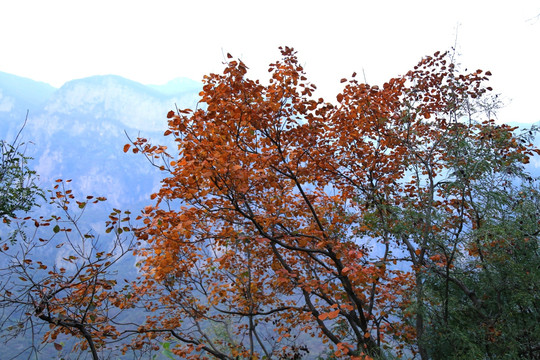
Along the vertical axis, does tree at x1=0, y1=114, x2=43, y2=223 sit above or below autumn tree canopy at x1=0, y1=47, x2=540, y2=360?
above

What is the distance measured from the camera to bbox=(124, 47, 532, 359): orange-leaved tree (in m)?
5.05

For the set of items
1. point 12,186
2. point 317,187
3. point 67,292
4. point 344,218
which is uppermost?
point 12,186

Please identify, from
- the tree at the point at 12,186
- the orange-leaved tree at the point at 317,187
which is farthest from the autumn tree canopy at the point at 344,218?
the tree at the point at 12,186

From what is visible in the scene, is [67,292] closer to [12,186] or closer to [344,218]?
[344,218]

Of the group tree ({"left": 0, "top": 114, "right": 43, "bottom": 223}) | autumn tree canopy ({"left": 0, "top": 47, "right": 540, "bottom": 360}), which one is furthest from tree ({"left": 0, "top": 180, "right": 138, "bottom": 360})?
tree ({"left": 0, "top": 114, "right": 43, "bottom": 223})

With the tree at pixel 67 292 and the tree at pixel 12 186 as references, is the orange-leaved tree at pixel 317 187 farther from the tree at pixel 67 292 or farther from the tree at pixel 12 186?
the tree at pixel 12 186

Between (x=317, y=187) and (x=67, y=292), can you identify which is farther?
(x=317, y=187)

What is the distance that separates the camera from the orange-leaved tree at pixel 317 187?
5055 millimetres

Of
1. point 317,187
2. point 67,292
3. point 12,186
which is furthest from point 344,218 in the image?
point 12,186

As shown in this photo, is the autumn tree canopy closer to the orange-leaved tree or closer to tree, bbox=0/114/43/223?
the orange-leaved tree

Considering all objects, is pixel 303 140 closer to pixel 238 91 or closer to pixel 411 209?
pixel 238 91

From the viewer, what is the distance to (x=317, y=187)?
9297 millimetres

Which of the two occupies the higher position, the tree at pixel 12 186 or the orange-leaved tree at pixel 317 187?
the tree at pixel 12 186

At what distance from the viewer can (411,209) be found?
688 cm
